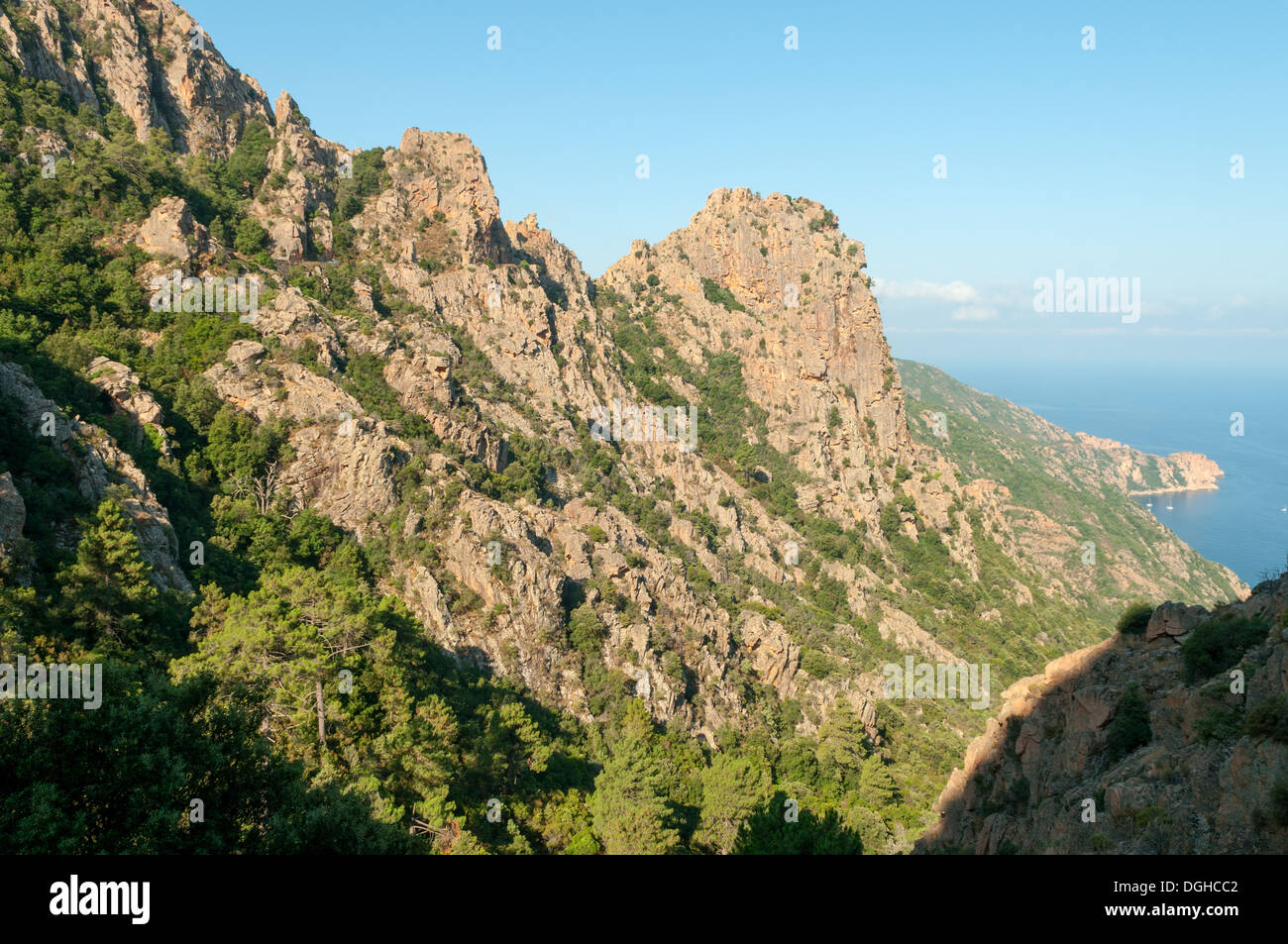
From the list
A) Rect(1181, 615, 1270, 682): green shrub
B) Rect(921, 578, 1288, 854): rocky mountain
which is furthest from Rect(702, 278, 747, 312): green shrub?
Rect(1181, 615, 1270, 682): green shrub

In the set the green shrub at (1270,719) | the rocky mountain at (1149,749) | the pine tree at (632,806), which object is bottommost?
the pine tree at (632,806)

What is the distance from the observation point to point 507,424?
59.1 meters

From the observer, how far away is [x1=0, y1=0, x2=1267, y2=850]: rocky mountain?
39406 millimetres

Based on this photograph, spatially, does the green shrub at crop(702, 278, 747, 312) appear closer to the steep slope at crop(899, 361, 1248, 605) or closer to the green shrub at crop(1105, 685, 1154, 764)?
the steep slope at crop(899, 361, 1248, 605)

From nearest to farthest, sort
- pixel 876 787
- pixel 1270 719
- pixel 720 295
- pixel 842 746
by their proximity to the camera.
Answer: pixel 1270 719 < pixel 876 787 < pixel 842 746 < pixel 720 295

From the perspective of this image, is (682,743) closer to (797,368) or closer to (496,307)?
(496,307)

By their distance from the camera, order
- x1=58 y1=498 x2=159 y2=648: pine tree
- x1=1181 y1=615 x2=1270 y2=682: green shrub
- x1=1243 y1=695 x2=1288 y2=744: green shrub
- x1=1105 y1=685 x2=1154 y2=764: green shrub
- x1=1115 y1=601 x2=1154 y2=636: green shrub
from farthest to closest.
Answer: x1=1115 y1=601 x2=1154 y2=636: green shrub
x1=58 y1=498 x2=159 y2=648: pine tree
x1=1105 y1=685 x2=1154 y2=764: green shrub
x1=1181 y1=615 x2=1270 y2=682: green shrub
x1=1243 y1=695 x2=1288 y2=744: green shrub

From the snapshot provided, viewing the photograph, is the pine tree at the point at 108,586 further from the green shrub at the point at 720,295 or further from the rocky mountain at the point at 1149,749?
the green shrub at the point at 720,295

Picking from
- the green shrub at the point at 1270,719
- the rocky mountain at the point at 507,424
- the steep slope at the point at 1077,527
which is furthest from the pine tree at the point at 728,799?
the steep slope at the point at 1077,527

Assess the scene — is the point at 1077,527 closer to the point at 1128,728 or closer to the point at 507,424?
the point at 507,424

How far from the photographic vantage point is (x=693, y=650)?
5059 cm

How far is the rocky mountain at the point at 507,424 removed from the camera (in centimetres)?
3941

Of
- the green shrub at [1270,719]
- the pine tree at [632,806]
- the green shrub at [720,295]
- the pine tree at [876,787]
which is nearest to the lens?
the green shrub at [1270,719]

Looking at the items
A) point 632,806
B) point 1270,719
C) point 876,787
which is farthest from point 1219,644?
point 876,787
